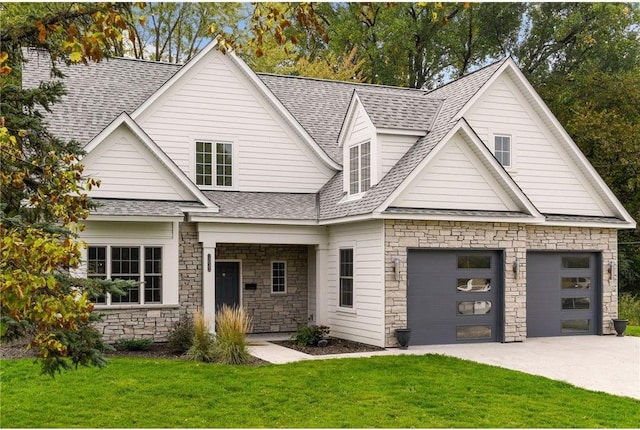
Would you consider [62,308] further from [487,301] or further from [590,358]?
[487,301]

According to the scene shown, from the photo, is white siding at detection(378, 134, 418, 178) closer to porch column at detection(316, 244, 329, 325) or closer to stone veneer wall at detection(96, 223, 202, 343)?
porch column at detection(316, 244, 329, 325)

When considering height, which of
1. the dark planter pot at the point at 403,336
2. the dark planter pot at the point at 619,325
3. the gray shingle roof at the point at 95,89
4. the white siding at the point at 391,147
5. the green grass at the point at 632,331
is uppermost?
the gray shingle roof at the point at 95,89

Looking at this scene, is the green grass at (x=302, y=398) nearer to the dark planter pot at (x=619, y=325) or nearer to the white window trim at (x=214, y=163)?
the white window trim at (x=214, y=163)

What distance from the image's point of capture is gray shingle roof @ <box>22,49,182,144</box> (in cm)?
1856

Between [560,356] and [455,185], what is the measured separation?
14.6 feet

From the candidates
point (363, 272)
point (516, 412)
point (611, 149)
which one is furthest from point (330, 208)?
point (611, 149)

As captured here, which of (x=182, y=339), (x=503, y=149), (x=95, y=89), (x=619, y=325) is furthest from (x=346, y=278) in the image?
(x=95, y=89)

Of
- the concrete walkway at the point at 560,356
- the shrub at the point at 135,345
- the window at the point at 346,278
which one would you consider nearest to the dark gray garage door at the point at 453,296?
the concrete walkway at the point at 560,356

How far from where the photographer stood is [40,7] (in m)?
25.9

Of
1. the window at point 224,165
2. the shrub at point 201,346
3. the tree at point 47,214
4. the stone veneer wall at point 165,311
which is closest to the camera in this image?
the tree at point 47,214

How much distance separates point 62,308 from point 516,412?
6836 mm

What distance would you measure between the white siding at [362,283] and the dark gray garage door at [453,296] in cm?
75

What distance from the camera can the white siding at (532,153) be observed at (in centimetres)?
1902

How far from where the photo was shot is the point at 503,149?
19.2 meters
